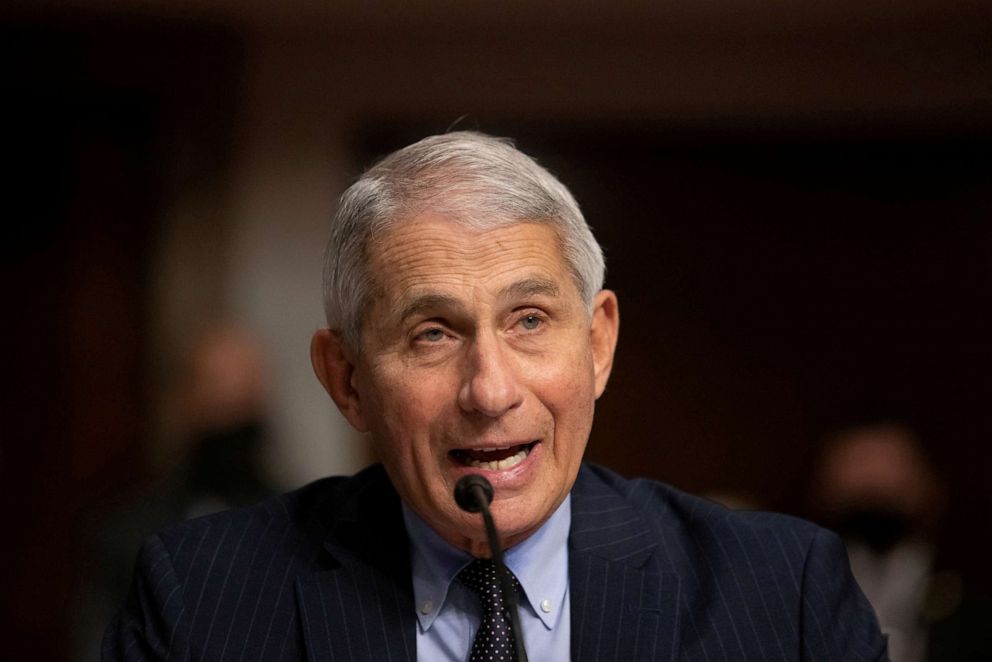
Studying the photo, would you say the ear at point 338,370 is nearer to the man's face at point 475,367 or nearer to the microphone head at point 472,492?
the man's face at point 475,367

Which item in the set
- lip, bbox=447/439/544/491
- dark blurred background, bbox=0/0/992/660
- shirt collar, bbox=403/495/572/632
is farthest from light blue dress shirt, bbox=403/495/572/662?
dark blurred background, bbox=0/0/992/660

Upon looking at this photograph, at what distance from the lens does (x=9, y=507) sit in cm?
504

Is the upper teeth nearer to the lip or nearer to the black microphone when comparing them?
the lip

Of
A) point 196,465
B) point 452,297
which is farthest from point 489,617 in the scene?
point 196,465

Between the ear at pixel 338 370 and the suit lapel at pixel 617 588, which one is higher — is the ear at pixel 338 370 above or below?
above

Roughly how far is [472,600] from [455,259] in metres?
0.49

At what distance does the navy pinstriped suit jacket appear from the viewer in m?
1.85

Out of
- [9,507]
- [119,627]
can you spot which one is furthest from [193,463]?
[119,627]

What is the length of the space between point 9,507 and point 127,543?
4.48ft

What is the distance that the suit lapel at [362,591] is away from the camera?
1.85m

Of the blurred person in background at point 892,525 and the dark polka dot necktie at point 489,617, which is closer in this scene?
the dark polka dot necktie at point 489,617

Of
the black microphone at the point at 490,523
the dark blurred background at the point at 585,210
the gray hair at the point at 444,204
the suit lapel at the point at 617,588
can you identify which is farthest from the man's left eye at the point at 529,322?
the dark blurred background at the point at 585,210

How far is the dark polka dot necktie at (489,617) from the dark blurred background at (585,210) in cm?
305

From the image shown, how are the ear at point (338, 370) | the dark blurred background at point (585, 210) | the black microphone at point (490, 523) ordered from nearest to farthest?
the black microphone at point (490, 523), the ear at point (338, 370), the dark blurred background at point (585, 210)
